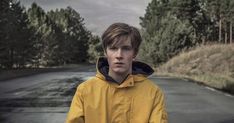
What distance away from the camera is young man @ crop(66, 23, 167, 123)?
10.4 feet

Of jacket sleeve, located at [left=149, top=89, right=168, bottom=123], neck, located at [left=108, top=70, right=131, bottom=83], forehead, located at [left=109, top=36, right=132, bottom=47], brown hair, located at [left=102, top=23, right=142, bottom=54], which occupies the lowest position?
jacket sleeve, located at [left=149, top=89, right=168, bottom=123]

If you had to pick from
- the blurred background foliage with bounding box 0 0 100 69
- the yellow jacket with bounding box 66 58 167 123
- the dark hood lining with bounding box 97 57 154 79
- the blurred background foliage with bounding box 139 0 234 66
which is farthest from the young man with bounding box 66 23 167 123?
the blurred background foliage with bounding box 139 0 234 66

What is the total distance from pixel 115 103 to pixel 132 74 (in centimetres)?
25

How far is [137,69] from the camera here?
3.45 m

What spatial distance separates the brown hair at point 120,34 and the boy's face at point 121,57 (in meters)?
0.02

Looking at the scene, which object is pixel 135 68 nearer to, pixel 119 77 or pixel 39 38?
pixel 119 77

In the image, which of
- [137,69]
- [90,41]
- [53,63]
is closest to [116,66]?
[137,69]

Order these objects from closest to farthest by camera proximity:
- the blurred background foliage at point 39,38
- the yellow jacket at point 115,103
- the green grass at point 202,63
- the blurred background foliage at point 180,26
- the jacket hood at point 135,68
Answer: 1. the yellow jacket at point 115,103
2. the jacket hood at point 135,68
3. the green grass at point 202,63
4. the blurred background foliage at point 180,26
5. the blurred background foliage at point 39,38

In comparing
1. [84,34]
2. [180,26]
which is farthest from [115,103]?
[84,34]

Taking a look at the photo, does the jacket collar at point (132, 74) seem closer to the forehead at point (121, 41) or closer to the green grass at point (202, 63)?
the forehead at point (121, 41)

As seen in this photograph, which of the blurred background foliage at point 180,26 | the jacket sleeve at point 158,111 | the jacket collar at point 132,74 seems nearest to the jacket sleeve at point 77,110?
the jacket collar at point 132,74

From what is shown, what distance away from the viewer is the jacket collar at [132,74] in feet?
10.5

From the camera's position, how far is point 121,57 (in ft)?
10.5

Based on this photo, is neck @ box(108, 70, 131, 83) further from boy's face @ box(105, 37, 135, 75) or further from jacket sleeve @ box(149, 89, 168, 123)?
jacket sleeve @ box(149, 89, 168, 123)
